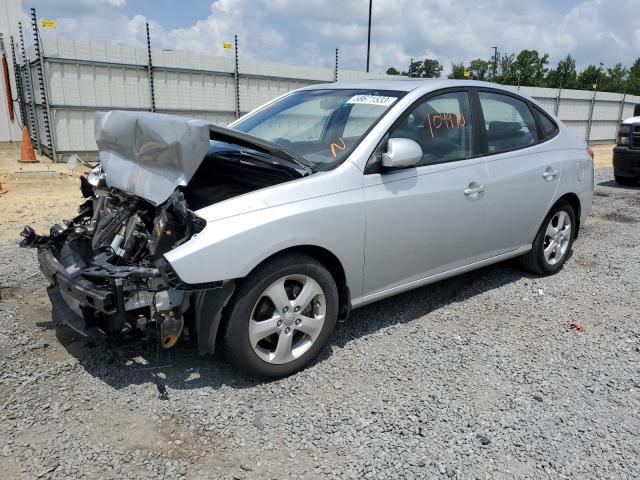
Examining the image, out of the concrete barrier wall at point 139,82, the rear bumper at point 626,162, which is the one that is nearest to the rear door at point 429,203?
the rear bumper at point 626,162

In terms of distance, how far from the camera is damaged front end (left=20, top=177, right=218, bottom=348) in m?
2.78

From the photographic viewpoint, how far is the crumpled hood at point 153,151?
3.02m

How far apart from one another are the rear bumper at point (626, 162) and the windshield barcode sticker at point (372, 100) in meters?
7.90

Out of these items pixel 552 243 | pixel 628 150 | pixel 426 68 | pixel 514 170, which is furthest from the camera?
pixel 426 68

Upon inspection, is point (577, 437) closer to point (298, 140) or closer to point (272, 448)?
point (272, 448)

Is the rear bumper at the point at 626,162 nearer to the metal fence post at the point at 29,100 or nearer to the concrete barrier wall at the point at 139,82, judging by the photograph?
the concrete barrier wall at the point at 139,82

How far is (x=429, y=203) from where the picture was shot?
12.4ft

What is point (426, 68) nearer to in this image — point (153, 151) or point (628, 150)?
point (628, 150)

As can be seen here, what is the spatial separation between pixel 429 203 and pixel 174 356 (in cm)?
199

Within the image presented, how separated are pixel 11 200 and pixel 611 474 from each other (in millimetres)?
8428

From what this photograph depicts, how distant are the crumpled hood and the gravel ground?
3.36 feet

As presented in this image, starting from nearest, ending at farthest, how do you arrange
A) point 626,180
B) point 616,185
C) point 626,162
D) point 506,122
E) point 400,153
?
point 400,153 → point 506,122 → point 626,162 → point 626,180 → point 616,185

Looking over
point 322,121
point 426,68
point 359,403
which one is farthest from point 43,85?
point 426,68

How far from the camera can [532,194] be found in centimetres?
465
